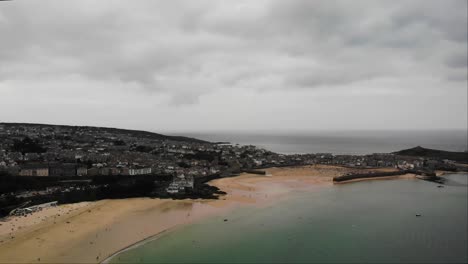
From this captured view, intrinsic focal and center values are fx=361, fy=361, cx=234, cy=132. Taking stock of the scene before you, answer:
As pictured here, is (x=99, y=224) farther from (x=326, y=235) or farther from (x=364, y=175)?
(x=364, y=175)

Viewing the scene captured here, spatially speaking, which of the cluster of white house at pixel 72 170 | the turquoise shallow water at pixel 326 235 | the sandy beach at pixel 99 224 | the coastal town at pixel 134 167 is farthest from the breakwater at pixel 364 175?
the cluster of white house at pixel 72 170

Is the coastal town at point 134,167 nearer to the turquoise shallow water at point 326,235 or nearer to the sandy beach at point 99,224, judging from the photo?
the sandy beach at point 99,224

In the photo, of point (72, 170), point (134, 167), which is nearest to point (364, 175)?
point (134, 167)

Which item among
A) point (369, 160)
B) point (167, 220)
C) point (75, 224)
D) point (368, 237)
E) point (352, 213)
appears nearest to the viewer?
point (368, 237)

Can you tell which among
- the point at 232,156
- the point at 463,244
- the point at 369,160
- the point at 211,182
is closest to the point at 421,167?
the point at 369,160

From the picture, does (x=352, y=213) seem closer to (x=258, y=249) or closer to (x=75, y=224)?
(x=258, y=249)

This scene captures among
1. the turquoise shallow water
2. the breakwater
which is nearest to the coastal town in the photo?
the breakwater
